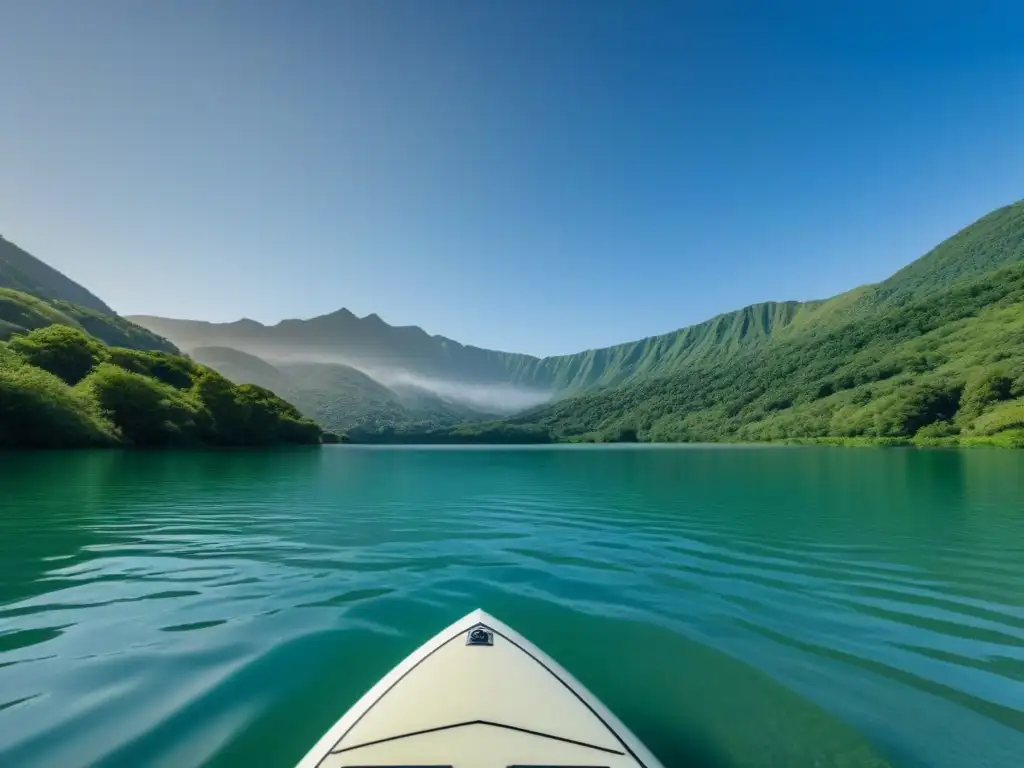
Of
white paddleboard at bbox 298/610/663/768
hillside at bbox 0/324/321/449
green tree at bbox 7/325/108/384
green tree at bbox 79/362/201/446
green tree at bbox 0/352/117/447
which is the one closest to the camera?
white paddleboard at bbox 298/610/663/768

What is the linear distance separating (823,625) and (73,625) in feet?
44.1

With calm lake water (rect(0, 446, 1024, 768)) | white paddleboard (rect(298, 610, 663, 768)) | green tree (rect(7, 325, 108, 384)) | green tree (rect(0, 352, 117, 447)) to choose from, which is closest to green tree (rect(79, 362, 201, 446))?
green tree (rect(7, 325, 108, 384))

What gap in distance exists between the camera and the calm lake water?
243 inches

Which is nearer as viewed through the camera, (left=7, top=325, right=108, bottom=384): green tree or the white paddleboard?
the white paddleboard

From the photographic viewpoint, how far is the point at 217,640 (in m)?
8.84

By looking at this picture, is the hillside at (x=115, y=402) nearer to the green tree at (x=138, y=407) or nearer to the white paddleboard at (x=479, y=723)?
the green tree at (x=138, y=407)

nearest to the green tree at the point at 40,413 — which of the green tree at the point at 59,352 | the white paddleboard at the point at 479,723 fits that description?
the green tree at the point at 59,352

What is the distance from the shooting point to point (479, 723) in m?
5.05

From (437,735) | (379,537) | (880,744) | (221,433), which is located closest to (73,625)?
(437,735)

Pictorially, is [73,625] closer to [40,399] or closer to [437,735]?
[437,735]

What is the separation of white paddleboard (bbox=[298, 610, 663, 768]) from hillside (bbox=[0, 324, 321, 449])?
266 feet

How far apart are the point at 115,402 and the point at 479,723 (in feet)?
333

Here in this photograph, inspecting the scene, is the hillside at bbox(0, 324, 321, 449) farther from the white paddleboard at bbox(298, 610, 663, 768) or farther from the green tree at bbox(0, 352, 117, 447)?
the white paddleboard at bbox(298, 610, 663, 768)

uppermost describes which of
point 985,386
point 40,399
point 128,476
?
point 985,386
